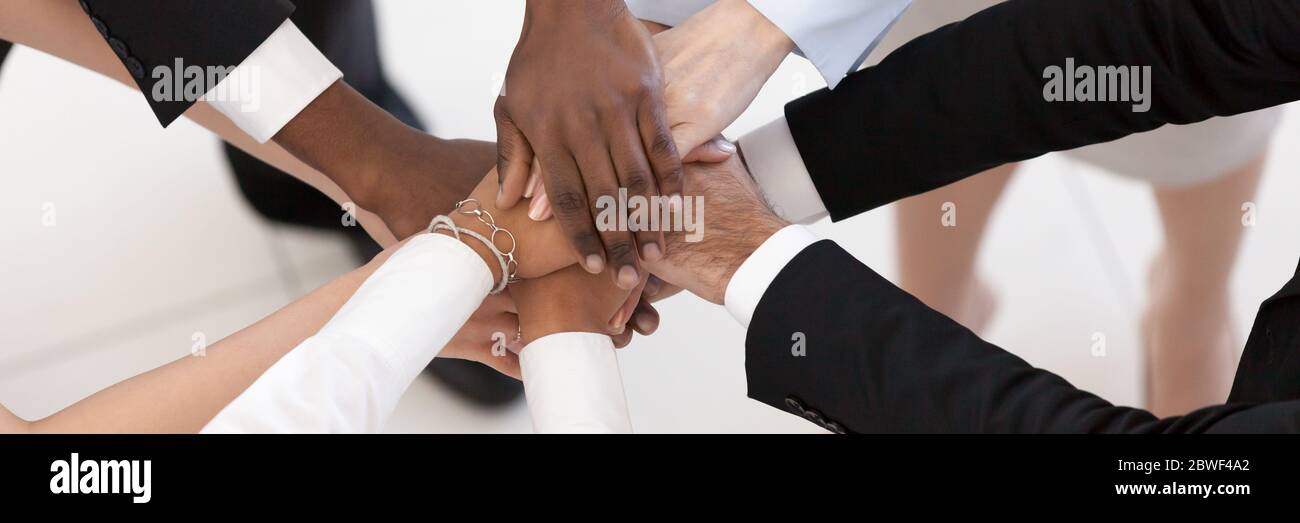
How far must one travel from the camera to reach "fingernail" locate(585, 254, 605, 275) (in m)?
0.88

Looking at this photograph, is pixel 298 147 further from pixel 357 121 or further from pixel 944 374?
pixel 944 374

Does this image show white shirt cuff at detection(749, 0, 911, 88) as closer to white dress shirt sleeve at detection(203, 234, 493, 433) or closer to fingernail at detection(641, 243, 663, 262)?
A: fingernail at detection(641, 243, 663, 262)

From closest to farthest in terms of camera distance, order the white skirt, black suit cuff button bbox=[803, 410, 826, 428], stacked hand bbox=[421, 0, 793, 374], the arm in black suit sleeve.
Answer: the arm in black suit sleeve → black suit cuff button bbox=[803, 410, 826, 428] → stacked hand bbox=[421, 0, 793, 374] → the white skirt

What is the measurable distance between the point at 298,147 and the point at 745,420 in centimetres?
70

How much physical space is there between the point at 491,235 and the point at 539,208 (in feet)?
0.16

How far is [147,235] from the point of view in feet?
4.77

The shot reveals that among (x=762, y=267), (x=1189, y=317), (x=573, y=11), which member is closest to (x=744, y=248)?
(x=762, y=267)

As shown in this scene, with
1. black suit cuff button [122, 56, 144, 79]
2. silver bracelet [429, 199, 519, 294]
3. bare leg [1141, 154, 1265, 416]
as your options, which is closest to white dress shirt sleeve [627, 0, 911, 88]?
silver bracelet [429, 199, 519, 294]

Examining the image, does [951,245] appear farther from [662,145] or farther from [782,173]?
[662,145]

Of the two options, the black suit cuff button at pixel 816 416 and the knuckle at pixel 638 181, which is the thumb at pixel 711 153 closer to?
the knuckle at pixel 638 181

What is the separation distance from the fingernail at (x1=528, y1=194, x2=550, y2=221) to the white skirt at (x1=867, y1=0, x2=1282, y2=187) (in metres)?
0.64

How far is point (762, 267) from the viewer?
783mm

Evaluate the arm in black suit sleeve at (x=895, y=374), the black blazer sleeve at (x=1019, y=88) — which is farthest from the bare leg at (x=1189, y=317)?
the arm in black suit sleeve at (x=895, y=374)
